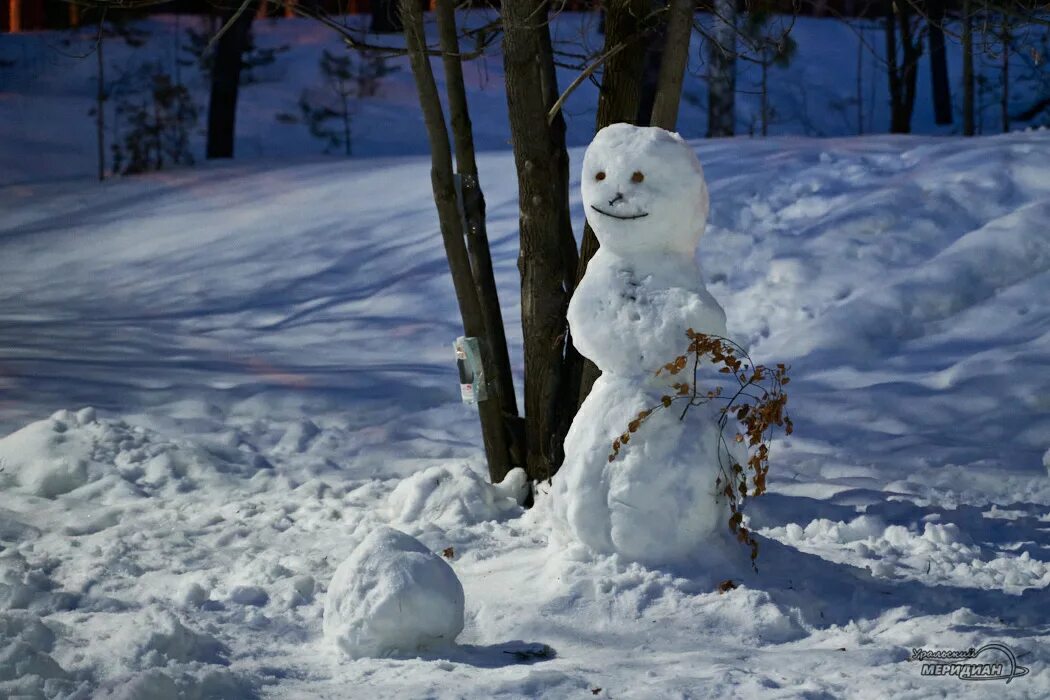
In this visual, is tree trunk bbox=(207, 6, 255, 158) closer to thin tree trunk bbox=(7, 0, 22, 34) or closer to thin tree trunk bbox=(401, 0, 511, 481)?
thin tree trunk bbox=(7, 0, 22, 34)

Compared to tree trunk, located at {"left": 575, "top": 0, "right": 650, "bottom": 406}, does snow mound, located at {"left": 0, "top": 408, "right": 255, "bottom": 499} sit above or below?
below

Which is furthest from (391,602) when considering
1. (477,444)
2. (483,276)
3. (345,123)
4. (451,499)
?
(345,123)

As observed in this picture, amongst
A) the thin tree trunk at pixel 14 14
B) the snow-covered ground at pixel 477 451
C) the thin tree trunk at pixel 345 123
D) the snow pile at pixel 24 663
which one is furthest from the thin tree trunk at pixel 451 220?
the thin tree trunk at pixel 14 14

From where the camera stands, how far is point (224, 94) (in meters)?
17.2

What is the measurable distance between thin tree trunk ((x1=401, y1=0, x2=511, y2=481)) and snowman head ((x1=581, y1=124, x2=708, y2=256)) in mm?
1314

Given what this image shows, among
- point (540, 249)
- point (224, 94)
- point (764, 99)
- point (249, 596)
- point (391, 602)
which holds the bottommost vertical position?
point (249, 596)

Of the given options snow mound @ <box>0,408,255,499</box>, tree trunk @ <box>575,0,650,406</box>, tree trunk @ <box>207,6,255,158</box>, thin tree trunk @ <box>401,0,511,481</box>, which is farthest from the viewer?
tree trunk @ <box>207,6,255,158</box>

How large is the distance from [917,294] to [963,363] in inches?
40.3

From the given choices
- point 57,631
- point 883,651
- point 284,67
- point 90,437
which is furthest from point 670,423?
point 284,67

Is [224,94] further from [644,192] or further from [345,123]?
[644,192]

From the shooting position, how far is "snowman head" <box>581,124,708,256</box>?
4.72 metres

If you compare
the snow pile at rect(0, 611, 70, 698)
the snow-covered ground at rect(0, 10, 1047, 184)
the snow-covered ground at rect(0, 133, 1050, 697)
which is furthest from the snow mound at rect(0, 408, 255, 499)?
the snow-covered ground at rect(0, 10, 1047, 184)

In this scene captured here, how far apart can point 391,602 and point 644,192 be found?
1.80 meters

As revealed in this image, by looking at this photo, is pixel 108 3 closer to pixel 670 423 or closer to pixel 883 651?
pixel 670 423
